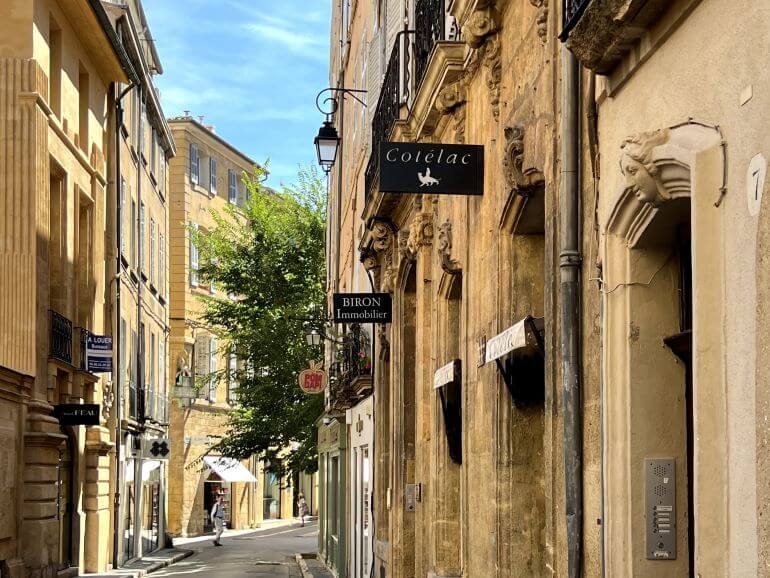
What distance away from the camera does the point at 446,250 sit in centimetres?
1252

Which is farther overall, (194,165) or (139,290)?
(194,165)

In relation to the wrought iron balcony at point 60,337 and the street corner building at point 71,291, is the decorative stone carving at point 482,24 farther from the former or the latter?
the wrought iron balcony at point 60,337

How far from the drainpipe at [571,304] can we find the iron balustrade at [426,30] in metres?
4.79

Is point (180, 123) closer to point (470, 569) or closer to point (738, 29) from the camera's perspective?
point (470, 569)

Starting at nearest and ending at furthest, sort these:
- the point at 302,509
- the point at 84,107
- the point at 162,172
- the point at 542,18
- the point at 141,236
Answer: the point at 542,18 < the point at 84,107 < the point at 141,236 < the point at 162,172 < the point at 302,509

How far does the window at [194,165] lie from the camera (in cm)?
5669

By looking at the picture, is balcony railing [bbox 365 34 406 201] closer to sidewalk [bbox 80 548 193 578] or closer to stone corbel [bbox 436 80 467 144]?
stone corbel [bbox 436 80 467 144]

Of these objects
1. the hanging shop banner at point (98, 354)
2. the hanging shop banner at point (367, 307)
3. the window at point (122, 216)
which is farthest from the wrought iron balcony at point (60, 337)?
the hanging shop banner at point (367, 307)

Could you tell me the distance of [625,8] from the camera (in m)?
5.82

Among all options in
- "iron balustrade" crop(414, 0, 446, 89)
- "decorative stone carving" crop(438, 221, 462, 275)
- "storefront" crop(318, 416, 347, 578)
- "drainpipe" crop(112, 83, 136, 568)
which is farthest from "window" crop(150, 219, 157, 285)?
"decorative stone carving" crop(438, 221, 462, 275)

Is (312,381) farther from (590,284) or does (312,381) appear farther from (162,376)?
(590,284)

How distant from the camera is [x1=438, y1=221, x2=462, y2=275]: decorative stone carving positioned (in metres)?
12.2

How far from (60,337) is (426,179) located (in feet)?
50.5

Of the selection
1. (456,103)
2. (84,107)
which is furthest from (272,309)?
(456,103)
